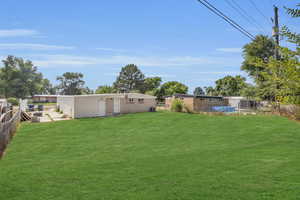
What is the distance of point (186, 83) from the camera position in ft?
152

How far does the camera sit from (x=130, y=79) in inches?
2461

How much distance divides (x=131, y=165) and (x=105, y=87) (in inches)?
1629

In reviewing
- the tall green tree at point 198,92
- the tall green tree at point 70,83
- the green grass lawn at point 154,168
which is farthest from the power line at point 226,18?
the tall green tree at point 70,83

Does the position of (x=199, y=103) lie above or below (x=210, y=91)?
below

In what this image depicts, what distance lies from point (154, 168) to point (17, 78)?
53985 millimetres

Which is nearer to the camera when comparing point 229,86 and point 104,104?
point 104,104

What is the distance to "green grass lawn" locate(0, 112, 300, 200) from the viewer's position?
475 cm

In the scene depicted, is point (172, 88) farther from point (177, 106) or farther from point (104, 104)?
point (104, 104)

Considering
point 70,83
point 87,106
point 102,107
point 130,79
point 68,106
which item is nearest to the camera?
point 87,106

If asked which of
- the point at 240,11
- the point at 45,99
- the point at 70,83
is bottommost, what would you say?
the point at 45,99

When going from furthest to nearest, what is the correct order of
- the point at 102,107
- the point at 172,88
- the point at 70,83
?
the point at 70,83 → the point at 172,88 → the point at 102,107

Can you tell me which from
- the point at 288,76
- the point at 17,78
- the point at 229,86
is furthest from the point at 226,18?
the point at 17,78

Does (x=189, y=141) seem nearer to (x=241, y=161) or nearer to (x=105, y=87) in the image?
(x=241, y=161)

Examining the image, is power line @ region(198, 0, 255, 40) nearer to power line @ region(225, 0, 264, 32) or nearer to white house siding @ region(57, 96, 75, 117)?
power line @ region(225, 0, 264, 32)
